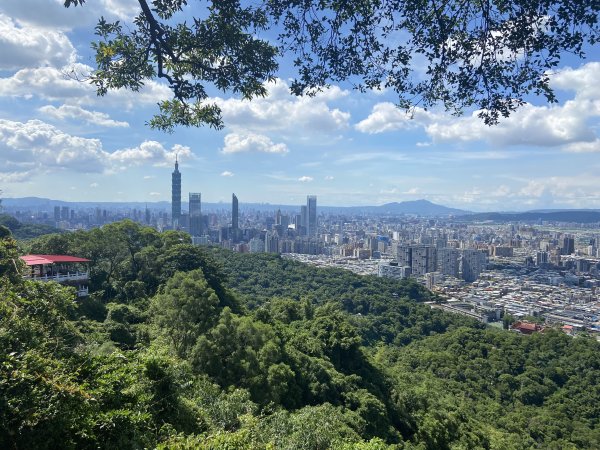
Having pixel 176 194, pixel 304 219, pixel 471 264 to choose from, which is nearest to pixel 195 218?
pixel 176 194

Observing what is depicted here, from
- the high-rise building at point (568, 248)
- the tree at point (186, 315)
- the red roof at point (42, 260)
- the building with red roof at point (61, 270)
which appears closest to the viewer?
the tree at point (186, 315)

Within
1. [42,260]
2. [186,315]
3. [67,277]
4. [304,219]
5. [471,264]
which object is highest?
[42,260]

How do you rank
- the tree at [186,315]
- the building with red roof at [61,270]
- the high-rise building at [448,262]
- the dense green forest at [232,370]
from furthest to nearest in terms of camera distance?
the high-rise building at [448,262] < the building with red roof at [61,270] < the tree at [186,315] < the dense green forest at [232,370]

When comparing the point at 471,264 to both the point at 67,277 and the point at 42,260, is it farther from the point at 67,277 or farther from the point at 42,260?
the point at 42,260

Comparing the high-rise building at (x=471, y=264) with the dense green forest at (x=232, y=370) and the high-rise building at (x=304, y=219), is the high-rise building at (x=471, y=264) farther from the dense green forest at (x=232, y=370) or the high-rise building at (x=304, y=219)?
the high-rise building at (x=304, y=219)

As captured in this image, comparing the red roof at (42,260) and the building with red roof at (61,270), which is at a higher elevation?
the red roof at (42,260)

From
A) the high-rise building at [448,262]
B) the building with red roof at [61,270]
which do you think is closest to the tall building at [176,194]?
the high-rise building at [448,262]

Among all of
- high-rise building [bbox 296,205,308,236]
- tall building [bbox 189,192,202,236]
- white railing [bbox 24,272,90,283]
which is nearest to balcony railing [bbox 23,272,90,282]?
white railing [bbox 24,272,90,283]

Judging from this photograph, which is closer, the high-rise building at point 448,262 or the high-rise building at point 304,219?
the high-rise building at point 448,262

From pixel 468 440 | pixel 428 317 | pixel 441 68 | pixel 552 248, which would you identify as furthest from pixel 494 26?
pixel 552 248

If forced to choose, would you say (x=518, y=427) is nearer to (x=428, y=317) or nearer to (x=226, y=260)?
(x=428, y=317)
